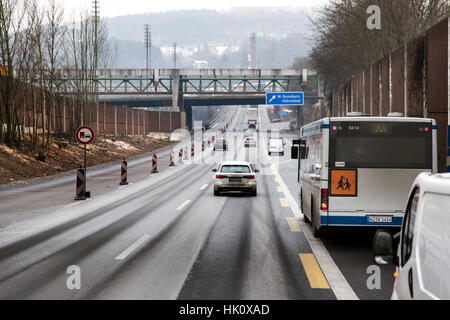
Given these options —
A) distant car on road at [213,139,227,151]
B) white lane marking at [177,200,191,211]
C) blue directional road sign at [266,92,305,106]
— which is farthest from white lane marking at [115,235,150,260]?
blue directional road sign at [266,92,305,106]

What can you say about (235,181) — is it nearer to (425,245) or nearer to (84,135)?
(84,135)

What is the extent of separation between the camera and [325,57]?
54281 mm

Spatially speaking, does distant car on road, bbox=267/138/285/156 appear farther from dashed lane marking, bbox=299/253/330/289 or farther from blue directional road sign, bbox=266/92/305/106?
dashed lane marking, bbox=299/253/330/289

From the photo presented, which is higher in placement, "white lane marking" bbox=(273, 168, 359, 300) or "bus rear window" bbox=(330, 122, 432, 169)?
"bus rear window" bbox=(330, 122, 432, 169)

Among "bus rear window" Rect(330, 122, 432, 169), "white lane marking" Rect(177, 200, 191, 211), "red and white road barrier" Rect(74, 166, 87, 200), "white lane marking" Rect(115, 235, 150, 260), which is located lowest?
"white lane marking" Rect(115, 235, 150, 260)

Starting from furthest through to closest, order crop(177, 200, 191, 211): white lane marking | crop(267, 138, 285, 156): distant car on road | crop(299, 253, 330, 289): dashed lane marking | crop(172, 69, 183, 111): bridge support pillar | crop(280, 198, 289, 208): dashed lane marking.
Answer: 1. crop(172, 69, 183, 111): bridge support pillar
2. crop(267, 138, 285, 156): distant car on road
3. crop(280, 198, 289, 208): dashed lane marking
4. crop(177, 200, 191, 211): white lane marking
5. crop(299, 253, 330, 289): dashed lane marking

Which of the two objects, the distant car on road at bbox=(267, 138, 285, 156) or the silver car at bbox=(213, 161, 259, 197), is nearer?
the silver car at bbox=(213, 161, 259, 197)

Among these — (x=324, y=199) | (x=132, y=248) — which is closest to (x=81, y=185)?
(x=132, y=248)

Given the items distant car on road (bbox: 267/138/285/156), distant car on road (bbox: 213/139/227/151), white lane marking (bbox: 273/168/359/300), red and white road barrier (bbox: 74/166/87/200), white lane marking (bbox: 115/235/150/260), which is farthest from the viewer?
distant car on road (bbox: 213/139/227/151)

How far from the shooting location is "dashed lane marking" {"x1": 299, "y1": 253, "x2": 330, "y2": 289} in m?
8.34

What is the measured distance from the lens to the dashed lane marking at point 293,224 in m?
14.4

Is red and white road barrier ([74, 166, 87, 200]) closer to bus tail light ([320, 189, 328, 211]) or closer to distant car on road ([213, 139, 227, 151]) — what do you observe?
bus tail light ([320, 189, 328, 211])
